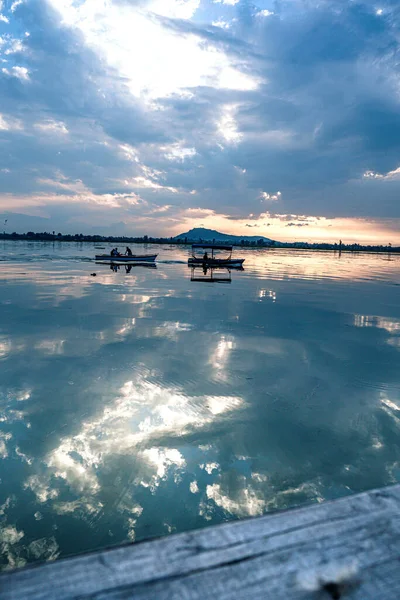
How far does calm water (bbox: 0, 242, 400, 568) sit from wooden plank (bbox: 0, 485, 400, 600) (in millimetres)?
3210

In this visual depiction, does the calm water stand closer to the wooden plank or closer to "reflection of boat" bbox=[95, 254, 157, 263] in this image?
the wooden plank

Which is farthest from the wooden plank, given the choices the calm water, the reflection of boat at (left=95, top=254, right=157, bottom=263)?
the reflection of boat at (left=95, top=254, right=157, bottom=263)

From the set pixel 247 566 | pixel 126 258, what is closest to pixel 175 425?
pixel 247 566

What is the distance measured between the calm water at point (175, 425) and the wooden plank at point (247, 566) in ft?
10.5

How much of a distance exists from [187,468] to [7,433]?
11.4ft

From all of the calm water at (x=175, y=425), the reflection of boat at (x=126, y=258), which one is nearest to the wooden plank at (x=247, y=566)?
the calm water at (x=175, y=425)

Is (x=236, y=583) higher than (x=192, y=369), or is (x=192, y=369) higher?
(x=236, y=583)

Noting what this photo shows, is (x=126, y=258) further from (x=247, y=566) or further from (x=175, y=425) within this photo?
(x=247, y=566)

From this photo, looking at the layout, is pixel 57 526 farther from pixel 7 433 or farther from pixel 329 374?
pixel 329 374

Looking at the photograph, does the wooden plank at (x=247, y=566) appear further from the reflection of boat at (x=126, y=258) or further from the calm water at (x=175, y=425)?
the reflection of boat at (x=126, y=258)

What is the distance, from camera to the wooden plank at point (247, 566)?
1.44 meters

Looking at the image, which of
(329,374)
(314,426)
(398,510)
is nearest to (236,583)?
(398,510)

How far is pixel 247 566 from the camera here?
1557 mm

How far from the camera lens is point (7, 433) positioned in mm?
6414
